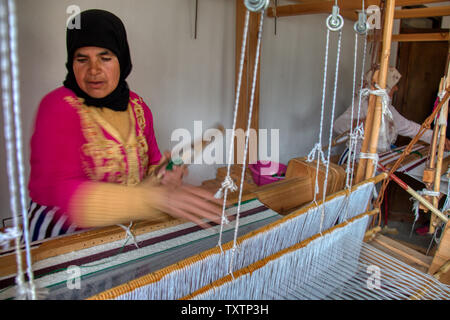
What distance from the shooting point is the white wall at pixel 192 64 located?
6.73 feet

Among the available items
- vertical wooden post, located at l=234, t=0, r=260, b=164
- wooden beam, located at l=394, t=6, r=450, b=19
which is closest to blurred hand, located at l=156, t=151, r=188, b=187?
vertical wooden post, located at l=234, t=0, r=260, b=164

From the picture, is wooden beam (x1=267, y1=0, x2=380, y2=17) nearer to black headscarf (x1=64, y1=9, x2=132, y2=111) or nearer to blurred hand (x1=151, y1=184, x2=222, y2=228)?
black headscarf (x1=64, y1=9, x2=132, y2=111)

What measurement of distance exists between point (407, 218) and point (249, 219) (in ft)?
10.4

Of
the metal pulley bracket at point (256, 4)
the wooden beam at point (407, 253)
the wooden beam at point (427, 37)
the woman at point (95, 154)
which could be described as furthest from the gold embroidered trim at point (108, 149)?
the wooden beam at point (427, 37)

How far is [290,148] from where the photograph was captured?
430 cm

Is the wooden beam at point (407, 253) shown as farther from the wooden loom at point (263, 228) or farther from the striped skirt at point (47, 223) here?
the striped skirt at point (47, 223)

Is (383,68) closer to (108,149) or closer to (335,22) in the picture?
(335,22)

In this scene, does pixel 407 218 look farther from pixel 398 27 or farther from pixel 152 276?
pixel 152 276

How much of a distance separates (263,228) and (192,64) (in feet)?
7.17

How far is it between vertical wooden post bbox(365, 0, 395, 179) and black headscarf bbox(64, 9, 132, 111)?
103 cm

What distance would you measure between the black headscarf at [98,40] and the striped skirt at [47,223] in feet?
1.35
